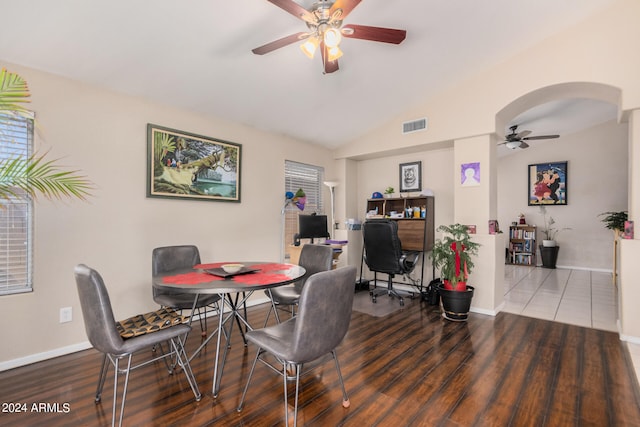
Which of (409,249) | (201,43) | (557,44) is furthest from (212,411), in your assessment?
(557,44)

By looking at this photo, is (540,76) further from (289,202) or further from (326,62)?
(289,202)

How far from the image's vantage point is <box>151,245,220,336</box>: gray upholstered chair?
2.59 metres

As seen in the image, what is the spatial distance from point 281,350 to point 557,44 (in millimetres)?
4262

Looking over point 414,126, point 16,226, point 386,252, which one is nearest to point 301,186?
point 386,252

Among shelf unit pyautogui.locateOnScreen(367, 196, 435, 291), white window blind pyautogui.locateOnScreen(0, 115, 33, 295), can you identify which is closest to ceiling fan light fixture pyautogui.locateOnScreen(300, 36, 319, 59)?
white window blind pyautogui.locateOnScreen(0, 115, 33, 295)

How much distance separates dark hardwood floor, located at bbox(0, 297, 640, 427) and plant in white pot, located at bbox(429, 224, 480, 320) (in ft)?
1.57

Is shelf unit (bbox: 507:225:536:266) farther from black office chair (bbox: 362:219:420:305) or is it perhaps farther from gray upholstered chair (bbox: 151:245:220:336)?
gray upholstered chair (bbox: 151:245:220:336)

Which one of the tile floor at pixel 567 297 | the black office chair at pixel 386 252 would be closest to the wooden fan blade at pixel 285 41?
the black office chair at pixel 386 252

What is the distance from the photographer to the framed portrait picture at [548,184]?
7230 mm

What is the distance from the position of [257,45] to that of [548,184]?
7822 mm

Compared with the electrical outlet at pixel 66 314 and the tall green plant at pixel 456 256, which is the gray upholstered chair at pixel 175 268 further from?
the tall green plant at pixel 456 256

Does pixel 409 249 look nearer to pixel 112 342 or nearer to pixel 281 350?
pixel 281 350

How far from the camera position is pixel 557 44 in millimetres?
3354

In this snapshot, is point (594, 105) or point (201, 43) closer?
point (201, 43)
